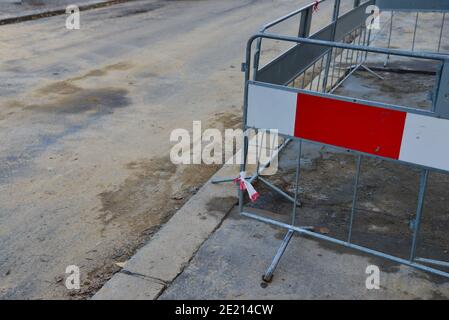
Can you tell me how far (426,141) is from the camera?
153 inches

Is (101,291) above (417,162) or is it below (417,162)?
below

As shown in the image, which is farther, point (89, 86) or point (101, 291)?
point (89, 86)

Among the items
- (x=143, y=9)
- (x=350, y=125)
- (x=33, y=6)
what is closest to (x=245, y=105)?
(x=350, y=125)

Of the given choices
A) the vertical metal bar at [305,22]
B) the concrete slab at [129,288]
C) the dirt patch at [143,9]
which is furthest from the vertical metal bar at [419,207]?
the dirt patch at [143,9]

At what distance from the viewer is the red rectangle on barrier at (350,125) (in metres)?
4.00

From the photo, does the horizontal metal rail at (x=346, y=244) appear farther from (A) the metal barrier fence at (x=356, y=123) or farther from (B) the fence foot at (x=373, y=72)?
(B) the fence foot at (x=373, y=72)

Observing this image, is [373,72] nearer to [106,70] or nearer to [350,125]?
[106,70]

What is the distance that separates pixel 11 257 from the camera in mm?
4461

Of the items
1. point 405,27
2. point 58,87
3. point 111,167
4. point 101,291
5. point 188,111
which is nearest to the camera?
point 101,291

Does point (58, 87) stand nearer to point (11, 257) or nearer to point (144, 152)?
point (144, 152)

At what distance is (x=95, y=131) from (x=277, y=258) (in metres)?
3.86

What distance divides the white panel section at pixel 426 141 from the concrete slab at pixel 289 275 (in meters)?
0.90

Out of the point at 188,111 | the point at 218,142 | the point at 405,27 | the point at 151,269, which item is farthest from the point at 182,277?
the point at 405,27

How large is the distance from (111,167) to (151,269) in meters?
2.29
